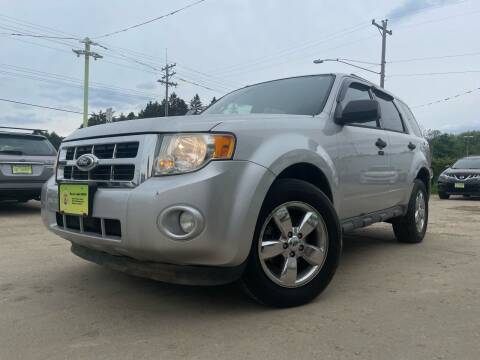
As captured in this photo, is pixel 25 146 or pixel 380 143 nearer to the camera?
pixel 380 143

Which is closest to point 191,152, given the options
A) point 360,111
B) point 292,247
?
point 292,247

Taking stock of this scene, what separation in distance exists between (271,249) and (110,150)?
45.1 inches

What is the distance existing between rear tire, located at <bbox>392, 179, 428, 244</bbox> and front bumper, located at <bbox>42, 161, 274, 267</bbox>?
9.69 feet

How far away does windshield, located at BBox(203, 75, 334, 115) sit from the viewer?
3.64 metres

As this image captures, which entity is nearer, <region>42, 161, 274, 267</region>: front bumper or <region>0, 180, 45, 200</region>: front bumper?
<region>42, 161, 274, 267</region>: front bumper

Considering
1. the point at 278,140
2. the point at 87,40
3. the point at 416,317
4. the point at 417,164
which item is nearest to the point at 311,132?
the point at 278,140

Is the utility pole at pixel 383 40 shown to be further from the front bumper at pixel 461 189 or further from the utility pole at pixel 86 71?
the utility pole at pixel 86 71

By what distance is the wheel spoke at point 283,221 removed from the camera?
276 cm

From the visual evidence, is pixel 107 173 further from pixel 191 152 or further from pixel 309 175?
pixel 309 175

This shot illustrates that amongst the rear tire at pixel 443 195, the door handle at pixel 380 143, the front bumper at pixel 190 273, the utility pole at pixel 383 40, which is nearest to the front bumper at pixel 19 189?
the front bumper at pixel 190 273

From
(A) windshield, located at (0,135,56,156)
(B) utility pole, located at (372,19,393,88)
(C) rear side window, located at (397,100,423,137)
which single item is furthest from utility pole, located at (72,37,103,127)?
(C) rear side window, located at (397,100,423,137)

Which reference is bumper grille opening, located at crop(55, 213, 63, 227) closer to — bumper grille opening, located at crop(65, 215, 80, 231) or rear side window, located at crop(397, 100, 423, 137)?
bumper grille opening, located at crop(65, 215, 80, 231)

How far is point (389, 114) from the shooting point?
483cm

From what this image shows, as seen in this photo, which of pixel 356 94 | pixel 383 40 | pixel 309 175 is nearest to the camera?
pixel 309 175
